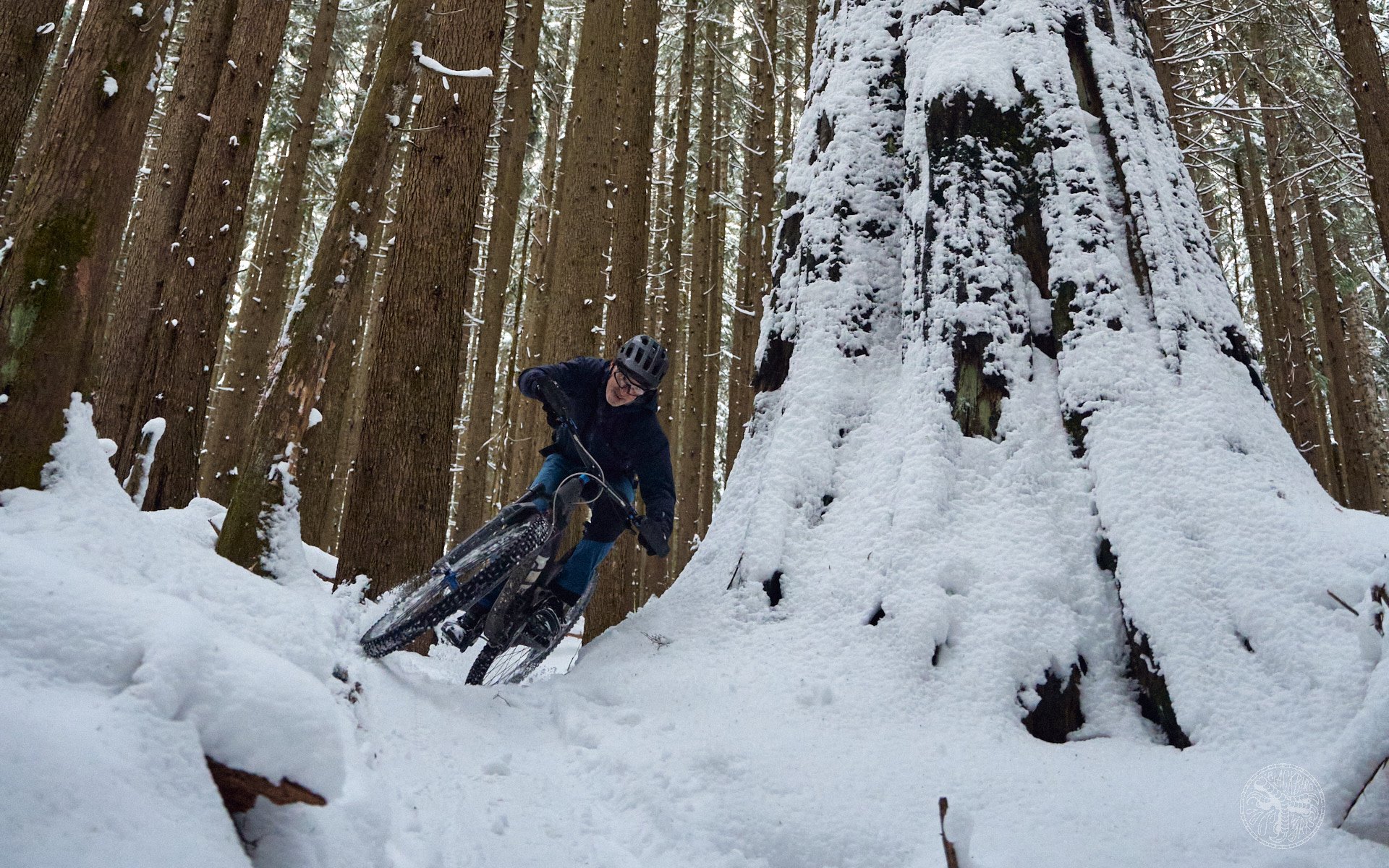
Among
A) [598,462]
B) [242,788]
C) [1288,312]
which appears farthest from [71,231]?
[1288,312]

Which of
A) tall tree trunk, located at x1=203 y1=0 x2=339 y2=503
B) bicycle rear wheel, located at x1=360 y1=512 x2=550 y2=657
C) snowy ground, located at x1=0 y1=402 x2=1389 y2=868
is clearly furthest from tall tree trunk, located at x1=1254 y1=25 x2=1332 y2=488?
tall tree trunk, located at x1=203 y1=0 x2=339 y2=503

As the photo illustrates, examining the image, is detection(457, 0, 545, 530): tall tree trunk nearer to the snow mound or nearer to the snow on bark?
the snow on bark

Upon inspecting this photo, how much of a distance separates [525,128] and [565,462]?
8253 millimetres

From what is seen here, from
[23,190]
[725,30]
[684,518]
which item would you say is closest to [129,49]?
[23,190]

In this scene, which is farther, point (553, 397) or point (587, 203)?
point (587, 203)

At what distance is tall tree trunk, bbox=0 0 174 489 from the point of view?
2469 millimetres

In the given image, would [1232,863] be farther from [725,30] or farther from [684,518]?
[725,30]

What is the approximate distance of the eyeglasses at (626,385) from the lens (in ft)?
13.6

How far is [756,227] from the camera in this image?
1320 centimetres

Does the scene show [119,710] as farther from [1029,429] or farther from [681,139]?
[681,139]

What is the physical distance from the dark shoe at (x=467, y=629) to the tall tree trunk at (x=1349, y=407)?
1299 cm

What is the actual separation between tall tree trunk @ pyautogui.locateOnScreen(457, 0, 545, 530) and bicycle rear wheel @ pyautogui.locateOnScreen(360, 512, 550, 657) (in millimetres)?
6777

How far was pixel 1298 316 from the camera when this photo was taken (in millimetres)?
12984

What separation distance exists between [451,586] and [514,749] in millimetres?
1087
